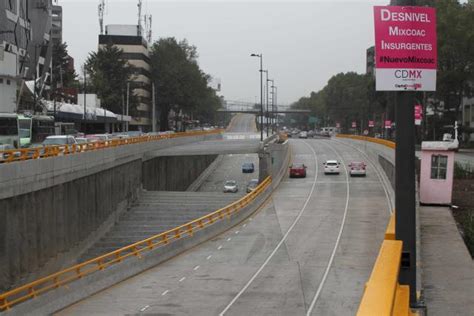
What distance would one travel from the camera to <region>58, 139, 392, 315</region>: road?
74.2ft

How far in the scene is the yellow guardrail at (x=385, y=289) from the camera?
452 cm

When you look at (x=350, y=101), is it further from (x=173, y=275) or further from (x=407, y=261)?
(x=407, y=261)

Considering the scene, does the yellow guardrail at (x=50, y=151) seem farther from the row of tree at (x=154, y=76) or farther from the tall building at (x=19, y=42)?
the row of tree at (x=154, y=76)

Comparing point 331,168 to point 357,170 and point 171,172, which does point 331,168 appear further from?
point 171,172

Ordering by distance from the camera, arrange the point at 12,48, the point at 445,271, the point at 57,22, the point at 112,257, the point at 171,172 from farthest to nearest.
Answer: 1. the point at 57,22
2. the point at 171,172
3. the point at 12,48
4. the point at 112,257
5. the point at 445,271

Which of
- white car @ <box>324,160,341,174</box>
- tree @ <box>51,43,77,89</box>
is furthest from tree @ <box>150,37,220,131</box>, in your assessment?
white car @ <box>324,160,341,174</box>

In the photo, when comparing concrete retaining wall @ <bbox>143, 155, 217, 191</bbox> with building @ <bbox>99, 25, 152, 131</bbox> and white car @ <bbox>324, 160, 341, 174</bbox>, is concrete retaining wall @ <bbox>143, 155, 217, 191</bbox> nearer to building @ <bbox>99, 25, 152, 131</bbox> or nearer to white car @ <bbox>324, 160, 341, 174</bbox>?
white car @ <bbox>324, 160, 341, 174</bbox>

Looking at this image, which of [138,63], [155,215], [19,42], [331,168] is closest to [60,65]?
[138,63]

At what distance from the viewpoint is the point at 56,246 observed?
99.5 feet

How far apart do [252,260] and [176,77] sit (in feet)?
357

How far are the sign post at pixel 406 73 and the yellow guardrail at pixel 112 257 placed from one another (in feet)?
47.5

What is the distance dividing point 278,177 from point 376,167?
14559 millimetres

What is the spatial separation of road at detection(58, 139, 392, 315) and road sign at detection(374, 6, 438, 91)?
44.0 ft

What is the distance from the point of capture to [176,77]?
137 m
